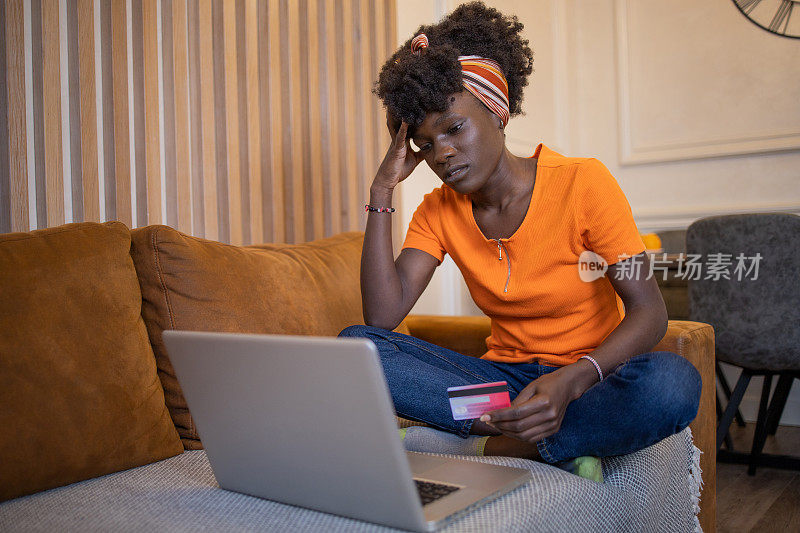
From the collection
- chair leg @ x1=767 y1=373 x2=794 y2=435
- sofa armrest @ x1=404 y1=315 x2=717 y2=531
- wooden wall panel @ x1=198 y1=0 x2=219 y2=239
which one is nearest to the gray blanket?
sofa armrest @ x1=404 y1=315 x2=717 y2=531

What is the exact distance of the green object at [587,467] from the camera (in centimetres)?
114

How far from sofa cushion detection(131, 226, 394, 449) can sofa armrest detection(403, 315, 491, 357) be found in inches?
11.4

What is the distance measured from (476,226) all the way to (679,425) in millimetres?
634

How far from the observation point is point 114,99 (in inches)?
66.6

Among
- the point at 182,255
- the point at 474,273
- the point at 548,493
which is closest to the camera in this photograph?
the point at 548,493

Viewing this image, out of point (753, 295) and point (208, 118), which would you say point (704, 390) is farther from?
point (208, 118)

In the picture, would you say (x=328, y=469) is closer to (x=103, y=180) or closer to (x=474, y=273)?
(x=474, y=273)

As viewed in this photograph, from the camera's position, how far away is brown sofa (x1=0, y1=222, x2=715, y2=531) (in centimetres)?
115

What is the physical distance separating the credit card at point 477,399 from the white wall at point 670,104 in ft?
6.60

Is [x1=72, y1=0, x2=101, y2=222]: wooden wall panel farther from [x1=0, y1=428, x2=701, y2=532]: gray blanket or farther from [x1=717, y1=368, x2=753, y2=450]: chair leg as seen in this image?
[x1=717, y1=368, x2=753, y2=450]: chair leg

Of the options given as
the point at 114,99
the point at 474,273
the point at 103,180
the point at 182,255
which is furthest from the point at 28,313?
the point at 474,273

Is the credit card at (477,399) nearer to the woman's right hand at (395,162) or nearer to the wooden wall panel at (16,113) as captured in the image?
the woman's right hand at (395,162)

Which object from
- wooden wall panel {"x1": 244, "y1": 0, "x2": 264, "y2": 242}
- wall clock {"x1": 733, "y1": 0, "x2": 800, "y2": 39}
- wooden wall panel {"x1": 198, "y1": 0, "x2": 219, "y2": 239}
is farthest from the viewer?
wall clock {"x1": 733, "y1": 0, "x2": 800, "y2": 39}

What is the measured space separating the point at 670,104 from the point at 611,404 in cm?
303
